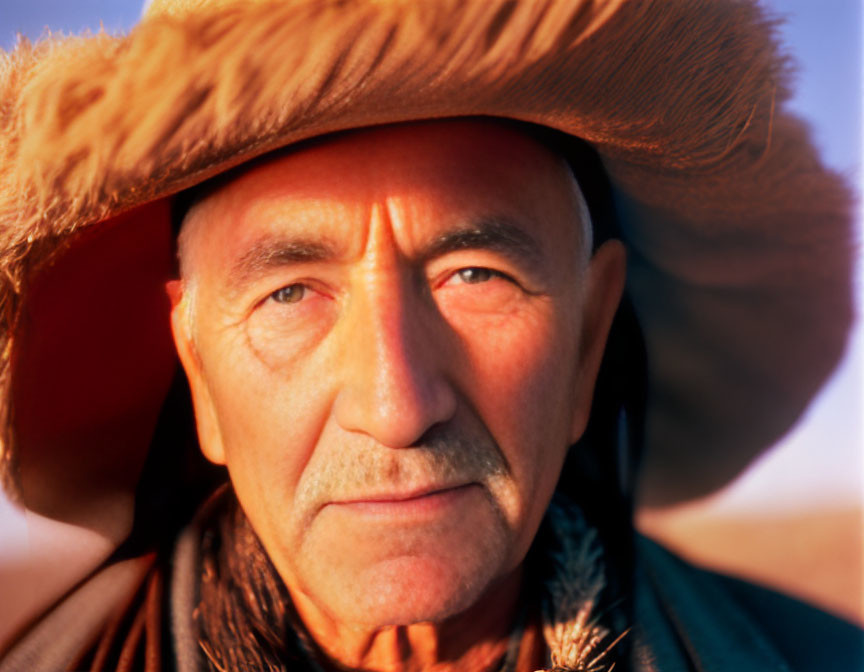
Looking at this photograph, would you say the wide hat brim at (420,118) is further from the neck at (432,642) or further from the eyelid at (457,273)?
the neck at (432,642)

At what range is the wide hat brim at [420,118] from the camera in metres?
1.10

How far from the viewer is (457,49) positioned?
Answer: 113cm

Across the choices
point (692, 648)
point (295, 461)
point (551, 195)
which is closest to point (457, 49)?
point (551, 195)

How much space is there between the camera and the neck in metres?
1.67

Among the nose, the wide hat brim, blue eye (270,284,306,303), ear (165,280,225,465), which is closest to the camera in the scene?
the wide hat brim

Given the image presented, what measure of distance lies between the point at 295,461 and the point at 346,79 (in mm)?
619

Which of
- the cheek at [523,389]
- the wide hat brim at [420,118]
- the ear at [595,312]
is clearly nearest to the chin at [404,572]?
the cheek at [523,389]

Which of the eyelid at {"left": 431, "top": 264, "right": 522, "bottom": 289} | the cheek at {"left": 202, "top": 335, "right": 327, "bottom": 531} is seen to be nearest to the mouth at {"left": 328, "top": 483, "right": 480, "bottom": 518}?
the cheek at {"left": 202, "top": 335, "right": 327, "bottom": 531}

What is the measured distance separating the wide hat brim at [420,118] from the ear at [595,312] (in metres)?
0.15

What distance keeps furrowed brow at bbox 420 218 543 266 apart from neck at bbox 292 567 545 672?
0.64 m

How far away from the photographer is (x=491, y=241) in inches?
56.0

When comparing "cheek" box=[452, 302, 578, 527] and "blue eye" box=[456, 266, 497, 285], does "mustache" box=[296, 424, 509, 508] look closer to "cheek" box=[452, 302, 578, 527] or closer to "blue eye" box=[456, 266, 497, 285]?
"cheek" box=[452, 302, 578, 527]

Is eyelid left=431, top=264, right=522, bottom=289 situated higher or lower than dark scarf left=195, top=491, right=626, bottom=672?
higher

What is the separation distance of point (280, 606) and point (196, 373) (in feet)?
1.56
